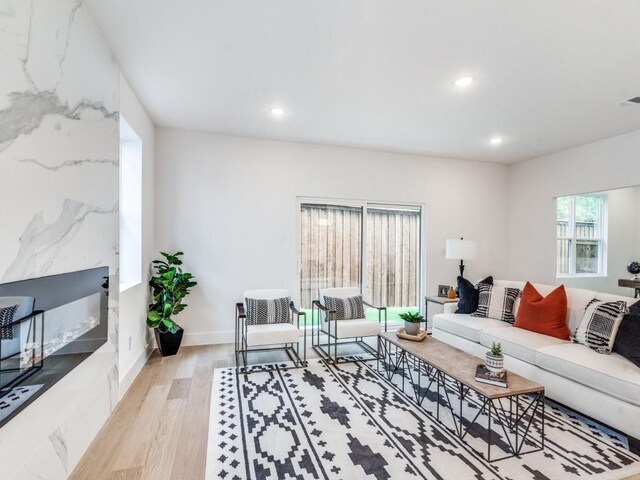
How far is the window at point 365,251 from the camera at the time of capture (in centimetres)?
490

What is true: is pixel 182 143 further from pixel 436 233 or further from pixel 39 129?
pixel 436 233

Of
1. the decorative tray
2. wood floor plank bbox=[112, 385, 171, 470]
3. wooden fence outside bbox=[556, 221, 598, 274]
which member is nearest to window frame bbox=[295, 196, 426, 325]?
the decorative tray

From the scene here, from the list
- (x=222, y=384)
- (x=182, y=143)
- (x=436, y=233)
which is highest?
(x=182, y=143)

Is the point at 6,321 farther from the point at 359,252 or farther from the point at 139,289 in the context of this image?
the point at 359,252

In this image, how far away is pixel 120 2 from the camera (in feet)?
6.64

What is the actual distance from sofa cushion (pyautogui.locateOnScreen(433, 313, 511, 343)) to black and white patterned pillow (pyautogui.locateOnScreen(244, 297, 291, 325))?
199 cm

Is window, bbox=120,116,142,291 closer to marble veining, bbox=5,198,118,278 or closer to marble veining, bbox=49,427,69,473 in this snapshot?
marble veining, bbox=5,198,118,278

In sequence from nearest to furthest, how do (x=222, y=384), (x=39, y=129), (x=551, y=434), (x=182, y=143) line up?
(x=39, y=129) < (x=551, y=434) < (x=222, y=384) < (x=182, y=143)

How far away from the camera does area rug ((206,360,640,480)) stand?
1980 millimetres

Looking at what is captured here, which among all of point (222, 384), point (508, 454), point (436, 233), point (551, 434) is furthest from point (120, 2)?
point (436, 233)

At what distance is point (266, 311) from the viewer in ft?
12.7

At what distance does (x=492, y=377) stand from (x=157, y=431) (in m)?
2.43

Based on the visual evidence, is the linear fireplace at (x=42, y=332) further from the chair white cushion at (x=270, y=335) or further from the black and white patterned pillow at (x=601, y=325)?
the black and white patterned pillow at (x=601, y=325)

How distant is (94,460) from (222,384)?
121 centimetres
